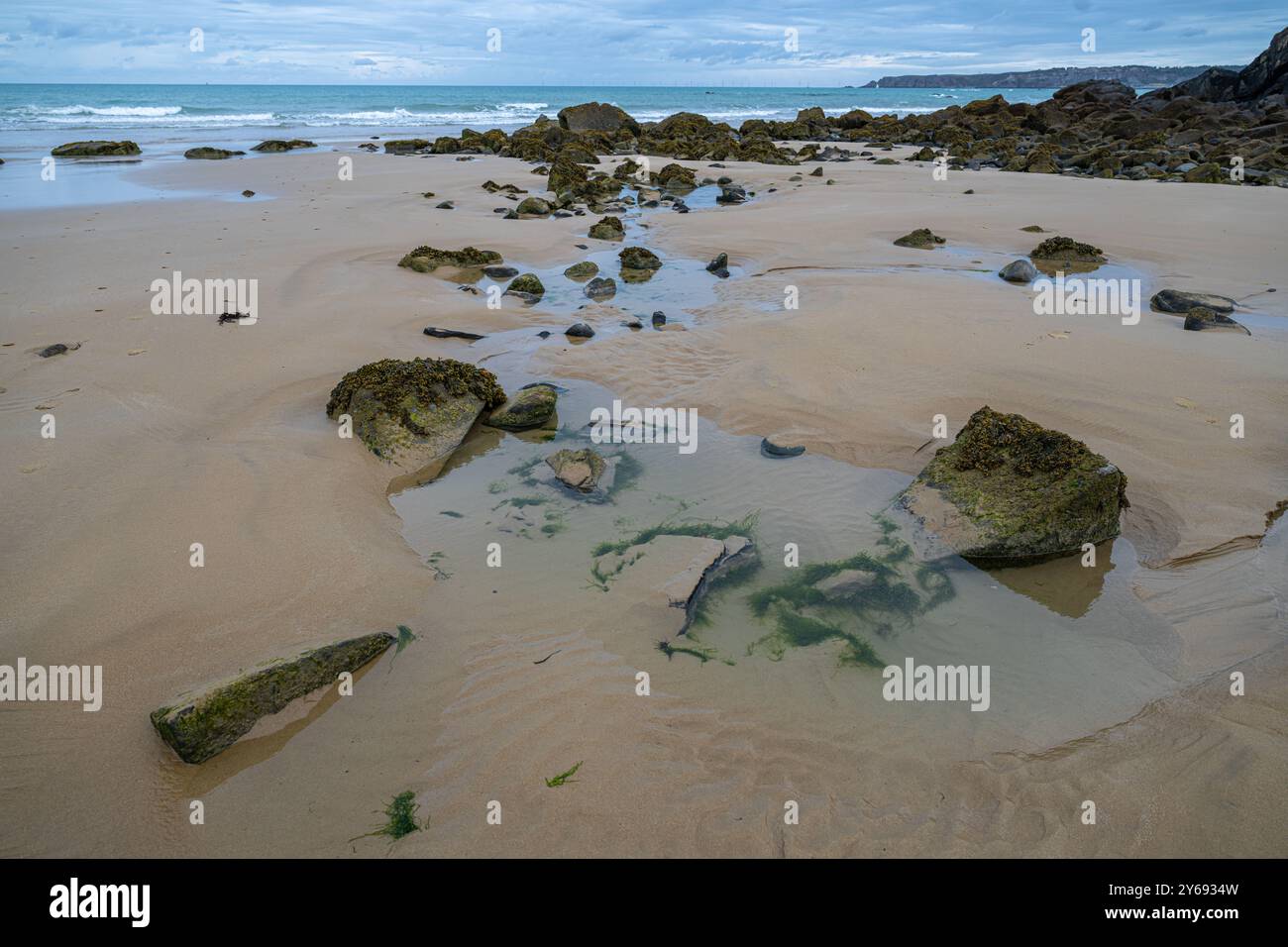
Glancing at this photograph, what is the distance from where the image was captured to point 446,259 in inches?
435

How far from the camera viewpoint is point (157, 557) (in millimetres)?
4133

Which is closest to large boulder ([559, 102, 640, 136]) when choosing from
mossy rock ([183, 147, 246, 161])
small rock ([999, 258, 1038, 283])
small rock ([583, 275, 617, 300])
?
mossy rock ([183, 147, 246, 161])

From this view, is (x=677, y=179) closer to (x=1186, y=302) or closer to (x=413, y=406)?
(x=1186, y=302)

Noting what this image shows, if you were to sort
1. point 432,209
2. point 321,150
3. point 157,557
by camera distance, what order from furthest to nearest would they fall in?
point 321,150 < point 432,209 < point 157,557

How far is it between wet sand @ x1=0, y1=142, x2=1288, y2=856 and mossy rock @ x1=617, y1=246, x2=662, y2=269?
2.96 m

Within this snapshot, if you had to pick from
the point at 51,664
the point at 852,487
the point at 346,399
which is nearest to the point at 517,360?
the point at 346,399

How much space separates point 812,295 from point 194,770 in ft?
28.2

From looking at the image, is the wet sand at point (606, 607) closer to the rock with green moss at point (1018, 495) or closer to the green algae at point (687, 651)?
the green algae at point (687, 651)

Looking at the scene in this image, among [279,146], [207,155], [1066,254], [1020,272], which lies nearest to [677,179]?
[1066,254]

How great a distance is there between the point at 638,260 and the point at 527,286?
2250mm

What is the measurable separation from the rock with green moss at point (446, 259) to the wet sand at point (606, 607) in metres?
2.06
